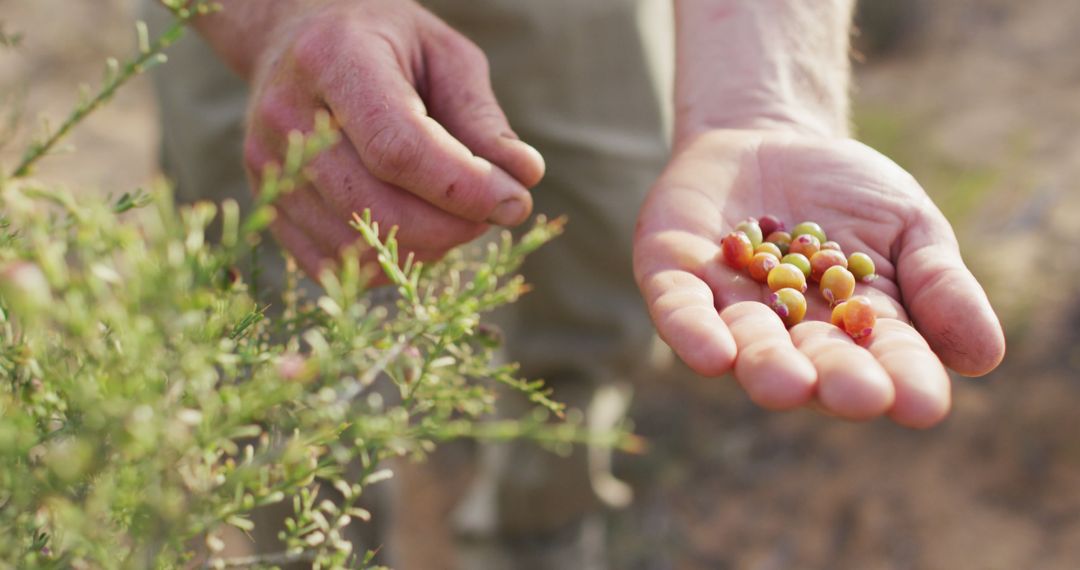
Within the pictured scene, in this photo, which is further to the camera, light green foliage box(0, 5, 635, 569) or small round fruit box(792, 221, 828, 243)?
small round fruit box(792, 221, 828, 243)

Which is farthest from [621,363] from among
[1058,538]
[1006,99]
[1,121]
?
[1006,99]

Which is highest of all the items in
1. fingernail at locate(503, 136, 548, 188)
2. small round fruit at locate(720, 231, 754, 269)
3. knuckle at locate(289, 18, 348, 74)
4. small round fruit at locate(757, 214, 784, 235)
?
knuckle at locate(289, 18, 348, 74)

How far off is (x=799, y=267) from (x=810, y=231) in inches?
5.1

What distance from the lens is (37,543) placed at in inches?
34.7

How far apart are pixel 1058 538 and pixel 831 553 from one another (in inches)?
29.4

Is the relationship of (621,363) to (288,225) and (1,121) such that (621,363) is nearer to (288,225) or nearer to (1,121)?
(288,225)

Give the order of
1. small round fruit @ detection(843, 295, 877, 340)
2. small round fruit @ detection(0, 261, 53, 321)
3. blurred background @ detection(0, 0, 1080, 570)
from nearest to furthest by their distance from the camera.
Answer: small round fruit @ detection(0, 261, 53, 321) < small round fruit @ detection(843, 295, 877, 340) < blurred background @ detection(0, 0, 1080, 570)

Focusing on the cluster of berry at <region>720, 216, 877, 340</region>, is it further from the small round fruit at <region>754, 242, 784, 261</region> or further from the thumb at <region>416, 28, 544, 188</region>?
the thumb at <region>416, 28, 544, 188</region>

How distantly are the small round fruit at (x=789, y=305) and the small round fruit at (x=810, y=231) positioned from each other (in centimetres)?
22

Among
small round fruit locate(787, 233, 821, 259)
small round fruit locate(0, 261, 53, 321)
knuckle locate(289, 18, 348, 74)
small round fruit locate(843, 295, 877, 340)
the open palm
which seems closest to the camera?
small round fruit locate(0, 261, 53, 321)

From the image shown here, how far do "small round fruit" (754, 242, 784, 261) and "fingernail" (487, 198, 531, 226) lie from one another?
1.38 feet

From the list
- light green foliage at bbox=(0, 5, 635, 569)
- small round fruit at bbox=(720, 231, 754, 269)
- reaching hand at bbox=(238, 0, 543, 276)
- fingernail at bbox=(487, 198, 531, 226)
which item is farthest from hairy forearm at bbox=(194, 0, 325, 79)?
small round fruit at bbox=(720, 231, 754, 269)

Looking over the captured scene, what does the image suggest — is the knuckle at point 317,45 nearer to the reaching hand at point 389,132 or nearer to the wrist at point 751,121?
the reaching hand at point 389,132

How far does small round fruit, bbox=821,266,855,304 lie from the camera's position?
59.6 inches
